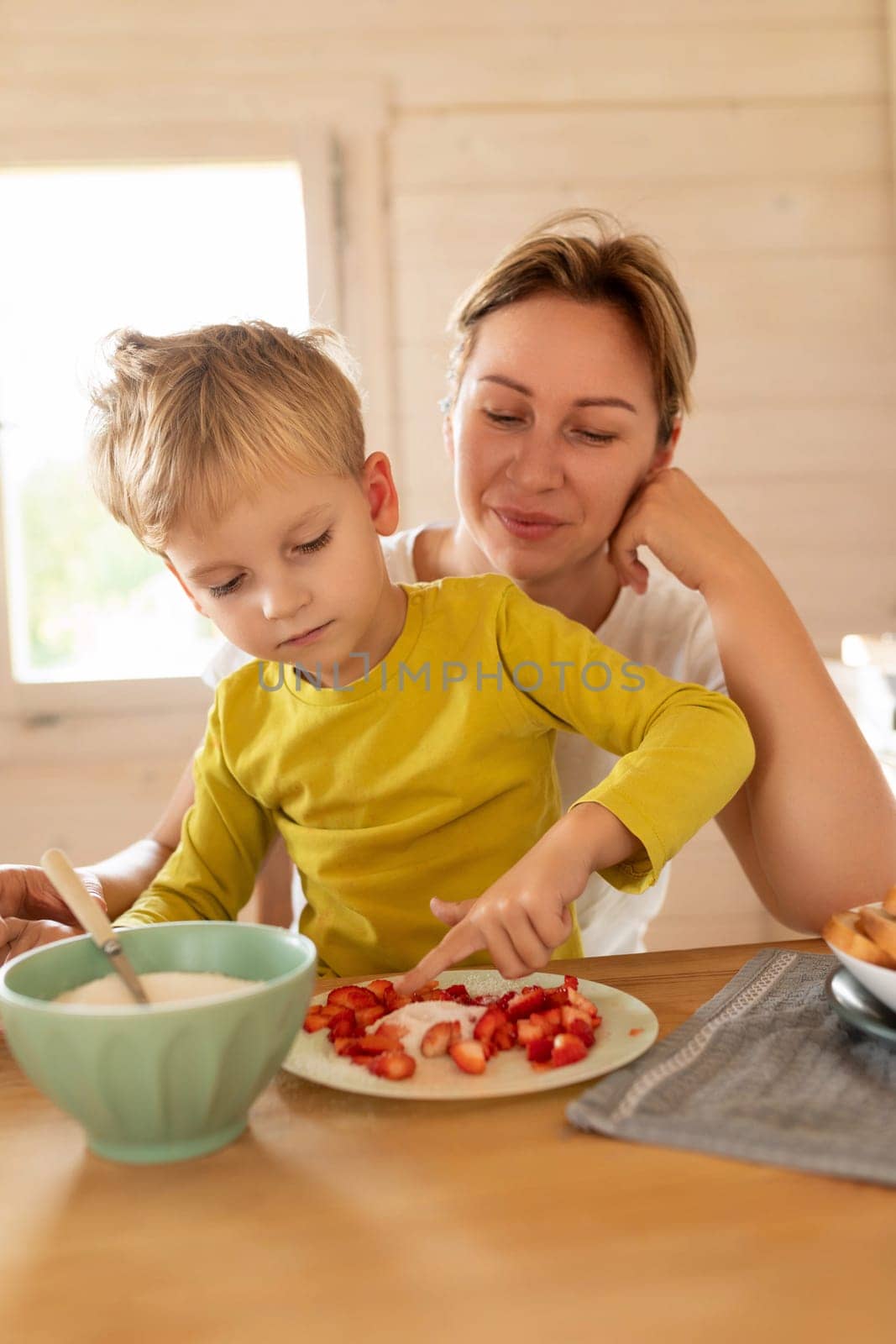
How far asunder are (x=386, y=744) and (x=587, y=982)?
0.37 meters

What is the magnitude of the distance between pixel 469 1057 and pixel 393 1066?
5cm

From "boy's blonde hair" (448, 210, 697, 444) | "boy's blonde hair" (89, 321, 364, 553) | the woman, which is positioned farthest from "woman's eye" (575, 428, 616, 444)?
"boy's blonde hair" (89, 321, 364, 553)

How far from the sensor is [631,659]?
158 centimetres

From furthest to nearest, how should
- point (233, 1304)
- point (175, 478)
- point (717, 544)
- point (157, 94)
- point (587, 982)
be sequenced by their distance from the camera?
1. point (157, 94)
2. point (717, 544)
3. point (175, 478)
4. point (587, 982)
5. point (233, 1304)

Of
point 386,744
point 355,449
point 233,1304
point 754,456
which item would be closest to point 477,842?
point 386,744

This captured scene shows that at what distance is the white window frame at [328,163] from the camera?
3053 mm

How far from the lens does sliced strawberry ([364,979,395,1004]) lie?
2.97ft

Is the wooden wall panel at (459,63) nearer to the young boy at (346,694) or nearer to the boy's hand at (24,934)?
the young boy at (346,694)

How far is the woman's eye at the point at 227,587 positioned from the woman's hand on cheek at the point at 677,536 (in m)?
0.48

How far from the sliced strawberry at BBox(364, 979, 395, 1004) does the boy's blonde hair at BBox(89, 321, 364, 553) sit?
16.7 inches

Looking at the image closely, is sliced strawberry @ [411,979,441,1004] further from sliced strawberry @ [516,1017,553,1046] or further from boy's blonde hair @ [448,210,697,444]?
boy's blonde hair @ [448,210,697,444]

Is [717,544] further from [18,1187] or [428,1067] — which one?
[18,1187]

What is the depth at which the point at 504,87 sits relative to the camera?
3.05m

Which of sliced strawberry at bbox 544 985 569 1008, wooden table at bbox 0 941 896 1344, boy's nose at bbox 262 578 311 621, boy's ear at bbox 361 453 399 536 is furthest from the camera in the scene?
boy's ear at bbox 361 453 399 536
